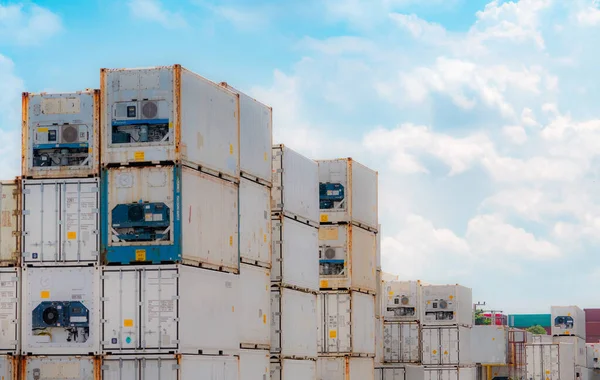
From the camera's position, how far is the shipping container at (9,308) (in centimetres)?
2323

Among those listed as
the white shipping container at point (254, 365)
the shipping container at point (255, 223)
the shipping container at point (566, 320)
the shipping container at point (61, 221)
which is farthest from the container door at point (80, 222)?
the shipping container at point (566, 320)

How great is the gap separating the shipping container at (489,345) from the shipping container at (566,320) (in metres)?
5.88

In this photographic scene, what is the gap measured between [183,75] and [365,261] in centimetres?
1538

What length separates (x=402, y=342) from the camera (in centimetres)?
5297

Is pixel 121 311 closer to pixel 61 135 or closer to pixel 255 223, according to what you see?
pixel 61 135

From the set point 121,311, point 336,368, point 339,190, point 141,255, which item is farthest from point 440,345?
point 141,255

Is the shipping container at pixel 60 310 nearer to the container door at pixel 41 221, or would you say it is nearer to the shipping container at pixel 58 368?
the shipping container at pixel 58 368

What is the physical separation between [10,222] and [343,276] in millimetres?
14101

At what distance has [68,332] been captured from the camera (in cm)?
2284

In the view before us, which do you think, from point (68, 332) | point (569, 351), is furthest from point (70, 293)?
point (569, 351)

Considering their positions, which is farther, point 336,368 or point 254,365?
point 336,368

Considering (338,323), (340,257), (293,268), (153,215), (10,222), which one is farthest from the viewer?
(340,257)

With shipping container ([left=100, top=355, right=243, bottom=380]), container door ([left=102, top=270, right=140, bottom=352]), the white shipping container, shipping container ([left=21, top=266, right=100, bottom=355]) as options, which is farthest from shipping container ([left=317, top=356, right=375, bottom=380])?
shipping container ([left=21, top=266, right=100, bottom=355])

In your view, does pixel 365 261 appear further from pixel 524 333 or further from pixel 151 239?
pixel 524 333
